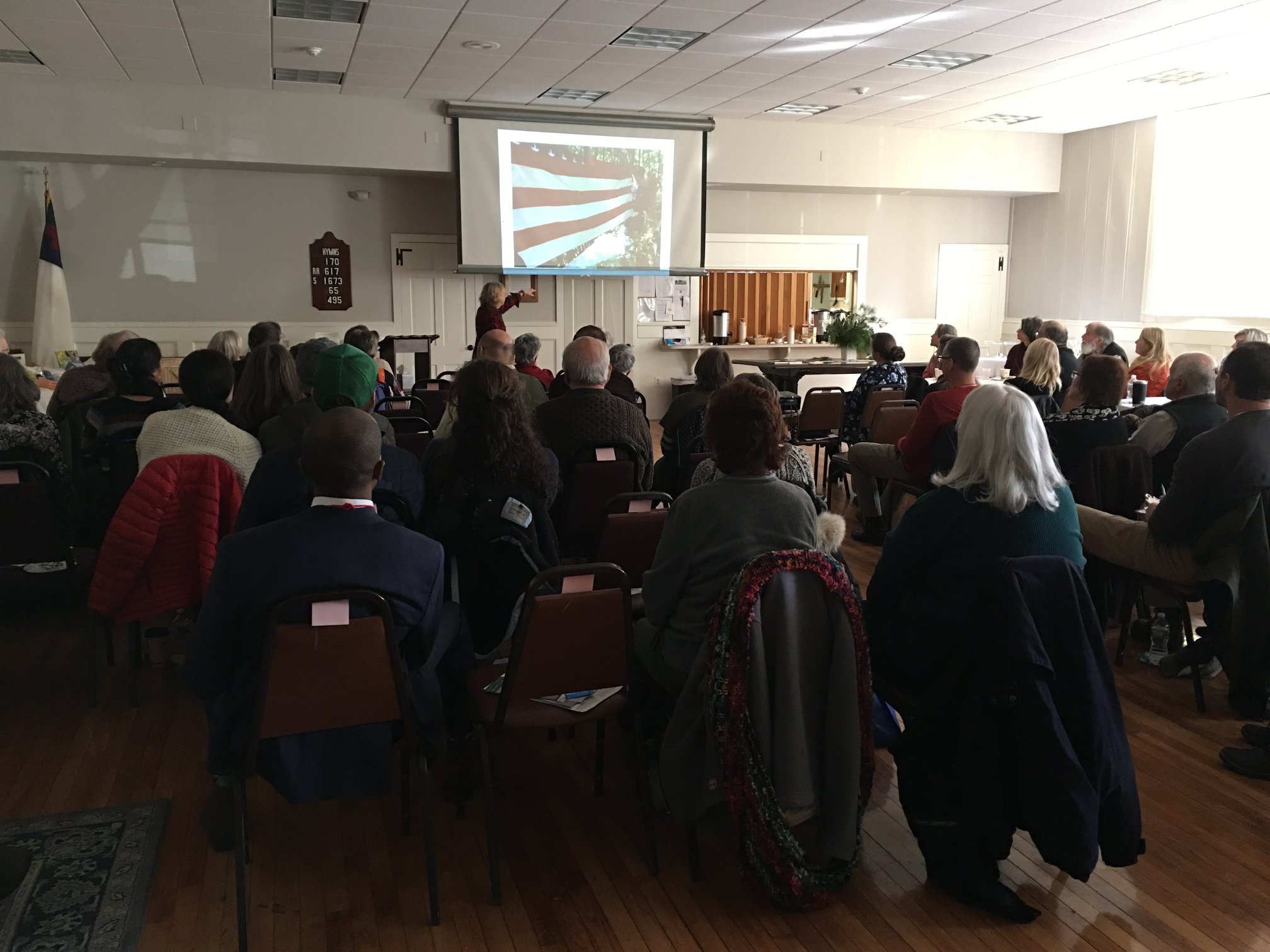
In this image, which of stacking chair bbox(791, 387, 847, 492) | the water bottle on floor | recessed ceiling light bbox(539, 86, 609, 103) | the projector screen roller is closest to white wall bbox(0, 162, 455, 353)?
the projector screen roller

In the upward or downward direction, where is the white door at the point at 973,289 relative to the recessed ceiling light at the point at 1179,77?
downward

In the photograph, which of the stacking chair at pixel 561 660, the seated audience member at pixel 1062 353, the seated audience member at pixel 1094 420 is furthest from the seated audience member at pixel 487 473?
the seated audience member at pixel 1062 353

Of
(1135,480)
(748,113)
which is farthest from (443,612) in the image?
(748,113)

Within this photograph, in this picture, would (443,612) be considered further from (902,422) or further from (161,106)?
(161,106)

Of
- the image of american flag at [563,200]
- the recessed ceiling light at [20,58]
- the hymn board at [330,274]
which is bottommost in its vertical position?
the hymn board at [330,274]

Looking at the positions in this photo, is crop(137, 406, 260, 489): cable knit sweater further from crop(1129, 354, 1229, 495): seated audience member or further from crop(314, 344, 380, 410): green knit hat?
crop(1129, 354, 1229, 495): seated audience member

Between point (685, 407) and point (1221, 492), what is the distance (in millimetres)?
2331

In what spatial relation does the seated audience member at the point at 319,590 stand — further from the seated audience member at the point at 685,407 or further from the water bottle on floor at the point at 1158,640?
the water bottle on floor at the point at 1158,640

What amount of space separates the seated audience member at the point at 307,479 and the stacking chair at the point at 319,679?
75cm

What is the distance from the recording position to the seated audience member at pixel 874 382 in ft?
21.7

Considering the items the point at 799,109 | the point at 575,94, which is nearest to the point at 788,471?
the point at 575,94

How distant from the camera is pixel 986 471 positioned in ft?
8.01

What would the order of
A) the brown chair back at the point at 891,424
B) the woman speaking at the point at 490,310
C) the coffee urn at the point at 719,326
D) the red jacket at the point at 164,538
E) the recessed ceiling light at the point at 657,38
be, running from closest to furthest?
the red jacket at the point at 164,538 → the brown chair back at the point at 891,424 → the recessed ceiling light at the point at 657,38 → the woman speaking at the point at 490,310 → the coffee urn at the point at 719,326

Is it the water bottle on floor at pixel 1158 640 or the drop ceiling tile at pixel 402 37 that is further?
the drop ceiling tile at pixel 402 37
